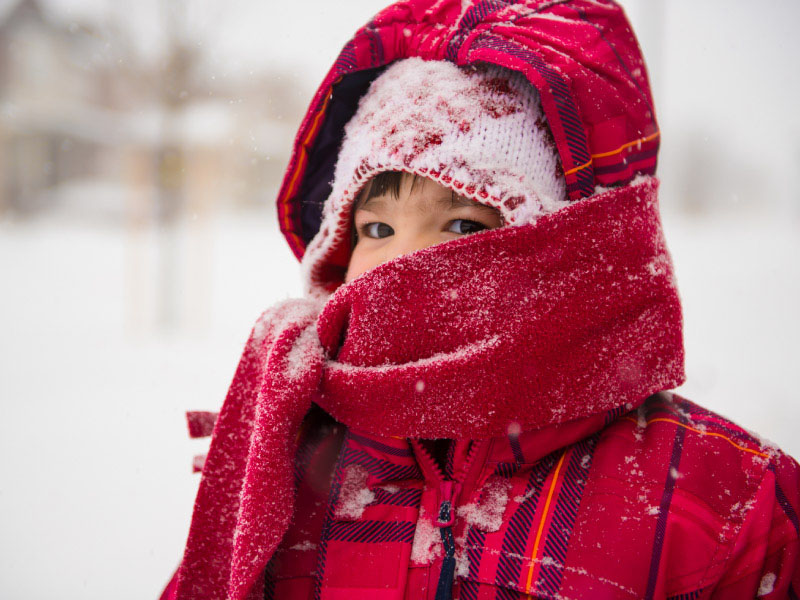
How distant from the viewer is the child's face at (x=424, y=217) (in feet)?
3.08

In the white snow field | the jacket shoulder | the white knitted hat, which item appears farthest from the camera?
the white snow field

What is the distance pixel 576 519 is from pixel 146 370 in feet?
9.35

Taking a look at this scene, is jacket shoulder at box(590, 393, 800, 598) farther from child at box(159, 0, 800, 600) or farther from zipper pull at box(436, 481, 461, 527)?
zipper pull at box(436, 481, 461, 527)

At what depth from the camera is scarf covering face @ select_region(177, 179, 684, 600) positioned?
2.72 ft

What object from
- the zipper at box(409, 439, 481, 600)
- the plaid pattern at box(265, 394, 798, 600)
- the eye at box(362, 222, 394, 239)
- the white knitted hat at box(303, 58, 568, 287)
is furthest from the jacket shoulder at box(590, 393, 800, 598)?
the eye at box(362, 222, 394, 239)

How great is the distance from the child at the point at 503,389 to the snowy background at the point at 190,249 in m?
1.07

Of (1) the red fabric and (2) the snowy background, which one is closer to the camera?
(1) the red fabric

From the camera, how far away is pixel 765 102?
1.92 meters

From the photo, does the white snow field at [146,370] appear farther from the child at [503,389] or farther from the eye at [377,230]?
the eye at [377,230]

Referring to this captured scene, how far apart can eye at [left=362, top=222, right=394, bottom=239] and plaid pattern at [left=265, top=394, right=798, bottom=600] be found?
38 cm

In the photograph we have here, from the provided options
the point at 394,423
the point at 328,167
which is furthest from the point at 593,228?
the point at 328,167

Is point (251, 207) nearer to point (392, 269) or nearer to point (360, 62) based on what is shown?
point (360, 62)

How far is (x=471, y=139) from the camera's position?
0.92 m

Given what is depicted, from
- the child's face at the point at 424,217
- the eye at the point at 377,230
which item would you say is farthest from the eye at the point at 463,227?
the eye at the point at 377,230
